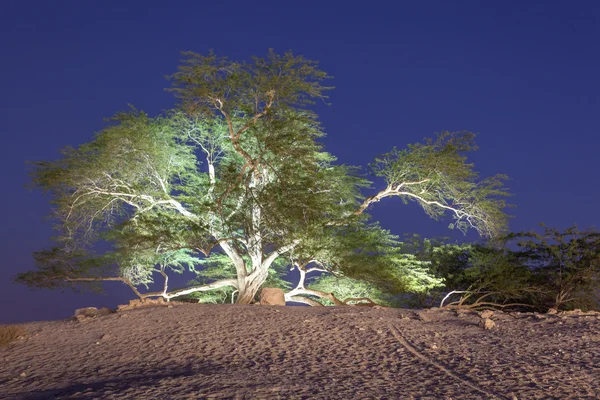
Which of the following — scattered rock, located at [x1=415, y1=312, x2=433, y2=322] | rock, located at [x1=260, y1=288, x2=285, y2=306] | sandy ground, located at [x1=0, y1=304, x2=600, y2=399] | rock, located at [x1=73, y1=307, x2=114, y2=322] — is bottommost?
sandy ground, located at [x1=0, y1=304, x2=600, y2=399]

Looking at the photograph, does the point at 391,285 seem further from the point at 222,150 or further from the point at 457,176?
the point at 222,150

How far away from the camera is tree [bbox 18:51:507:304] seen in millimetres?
13328

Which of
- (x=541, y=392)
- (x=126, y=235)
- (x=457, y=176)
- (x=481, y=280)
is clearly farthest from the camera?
(x=481, y=280)

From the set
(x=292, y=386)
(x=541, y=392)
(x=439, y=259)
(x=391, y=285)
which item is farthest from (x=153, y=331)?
(x=439, y=259)

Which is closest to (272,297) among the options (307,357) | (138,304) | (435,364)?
(138,304)

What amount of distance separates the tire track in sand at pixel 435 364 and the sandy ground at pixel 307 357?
0.04 feet

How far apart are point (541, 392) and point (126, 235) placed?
11987 millimetres

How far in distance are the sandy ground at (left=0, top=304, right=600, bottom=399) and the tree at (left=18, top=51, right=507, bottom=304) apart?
4544mm

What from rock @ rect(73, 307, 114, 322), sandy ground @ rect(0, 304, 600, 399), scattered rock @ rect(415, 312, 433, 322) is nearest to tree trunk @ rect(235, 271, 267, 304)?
rock @ rect(73, 307, 114, 322)

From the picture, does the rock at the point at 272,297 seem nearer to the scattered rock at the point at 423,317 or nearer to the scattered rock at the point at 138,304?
the scattered rock at the point at 138,304

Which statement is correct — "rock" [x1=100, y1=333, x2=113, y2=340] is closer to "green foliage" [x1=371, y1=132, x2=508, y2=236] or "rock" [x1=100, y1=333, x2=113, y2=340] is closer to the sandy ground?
the sandy ground

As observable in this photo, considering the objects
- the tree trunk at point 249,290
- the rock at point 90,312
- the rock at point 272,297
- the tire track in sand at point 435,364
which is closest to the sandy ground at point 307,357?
the tire track in sand at point 435,364

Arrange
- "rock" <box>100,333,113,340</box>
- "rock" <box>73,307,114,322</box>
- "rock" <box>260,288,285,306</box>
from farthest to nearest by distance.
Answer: "rock" <box>260,288,285,306</box> → "rock" <box>73,307,114,322</box> → "rock" <box>100,333,113,340</box>

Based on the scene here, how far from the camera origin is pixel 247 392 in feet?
16.0
